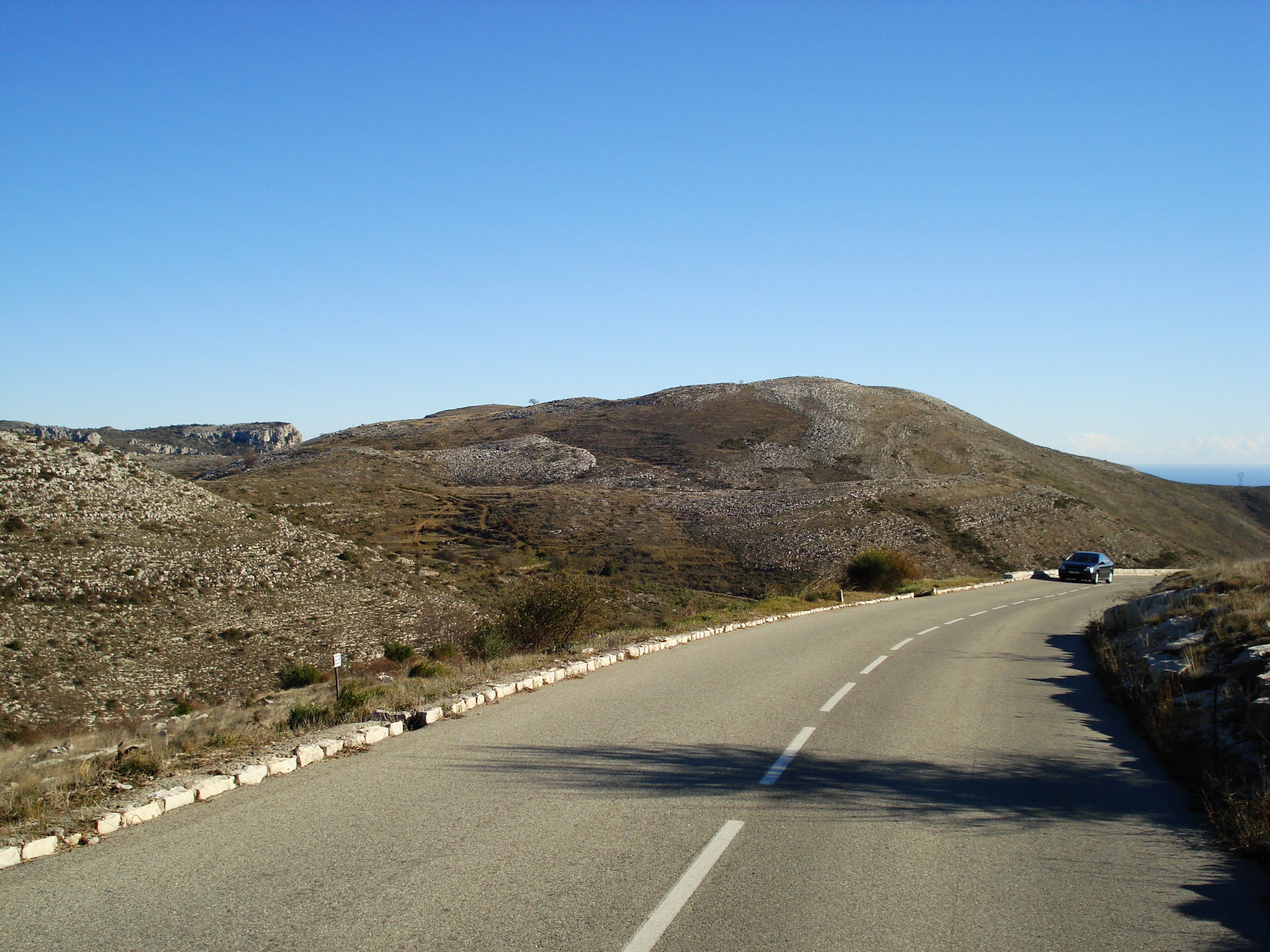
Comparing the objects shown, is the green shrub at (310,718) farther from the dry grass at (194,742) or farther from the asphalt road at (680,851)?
the asphalt road at (680,851)

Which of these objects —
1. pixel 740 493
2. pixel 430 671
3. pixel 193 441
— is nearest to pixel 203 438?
pixel 193 441

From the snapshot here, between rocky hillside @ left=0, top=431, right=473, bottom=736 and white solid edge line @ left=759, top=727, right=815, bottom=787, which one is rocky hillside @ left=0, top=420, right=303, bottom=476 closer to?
rocky hillside @ left=0, top=431, right=473, bottom=736

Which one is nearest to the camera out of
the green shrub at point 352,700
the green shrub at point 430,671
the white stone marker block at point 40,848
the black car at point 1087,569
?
the white stone marker block at point 40,848

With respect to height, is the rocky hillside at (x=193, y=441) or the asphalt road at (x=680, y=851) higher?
the rocky hillside at (x=193, y=441)

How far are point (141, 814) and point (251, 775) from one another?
3.13 ft

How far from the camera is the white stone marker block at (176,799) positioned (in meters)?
5.94

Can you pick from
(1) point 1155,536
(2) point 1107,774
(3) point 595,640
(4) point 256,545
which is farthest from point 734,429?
(2) point 1107,774

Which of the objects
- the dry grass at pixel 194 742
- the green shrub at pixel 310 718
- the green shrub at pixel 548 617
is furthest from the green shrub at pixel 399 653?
the green shrub at pixel 310 718

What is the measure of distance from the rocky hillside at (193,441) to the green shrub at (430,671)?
3464 inches

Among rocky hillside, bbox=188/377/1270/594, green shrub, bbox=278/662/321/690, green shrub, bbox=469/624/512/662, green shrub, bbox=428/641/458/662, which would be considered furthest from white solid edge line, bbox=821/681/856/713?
rocky hillside, bbox=188/377/1270/594

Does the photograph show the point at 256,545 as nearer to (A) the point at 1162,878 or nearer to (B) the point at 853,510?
(A) the point at 1162,878

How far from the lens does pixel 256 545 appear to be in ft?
127

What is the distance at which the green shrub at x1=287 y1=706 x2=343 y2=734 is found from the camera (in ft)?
28.2

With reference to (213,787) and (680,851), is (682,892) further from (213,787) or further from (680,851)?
(213,787)
